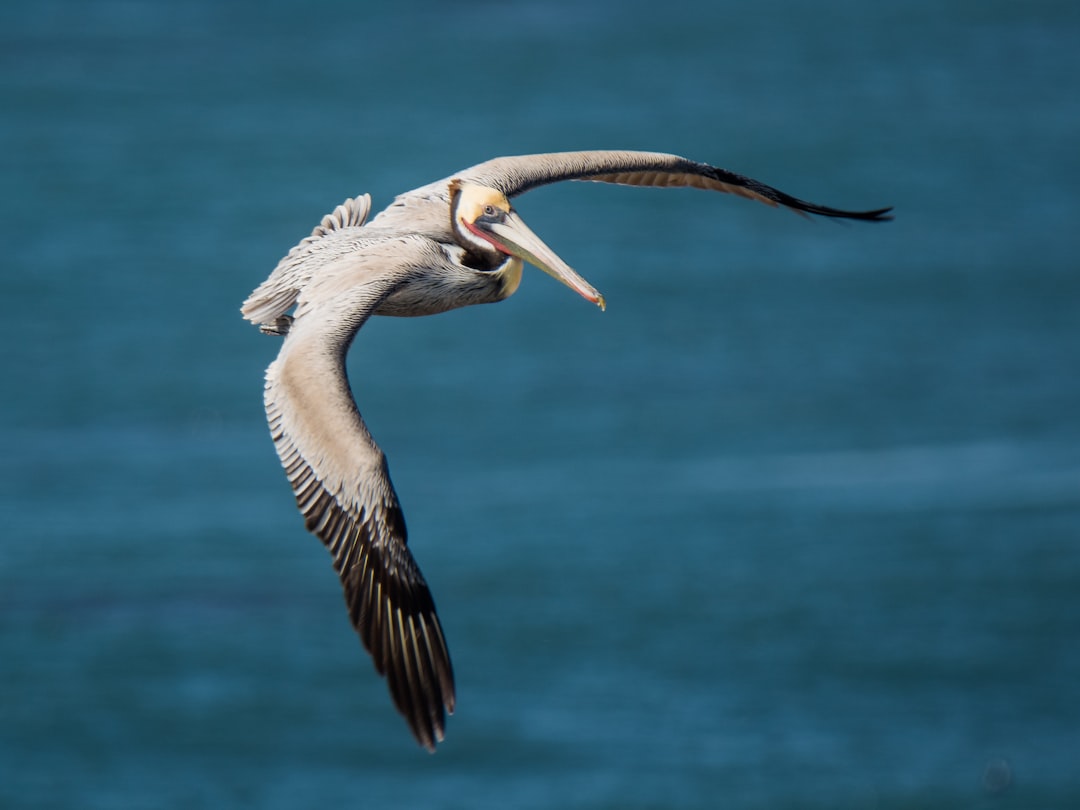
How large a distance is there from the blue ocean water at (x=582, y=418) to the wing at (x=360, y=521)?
31.5 meters

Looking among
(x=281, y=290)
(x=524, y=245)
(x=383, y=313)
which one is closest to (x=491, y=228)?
(x=524, y=245)

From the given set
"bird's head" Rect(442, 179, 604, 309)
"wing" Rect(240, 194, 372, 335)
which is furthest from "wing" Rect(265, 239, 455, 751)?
"bird's head" Rect(442, 179, 604, 309)

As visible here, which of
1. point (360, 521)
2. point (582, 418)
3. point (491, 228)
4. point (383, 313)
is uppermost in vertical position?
point (582, 418)

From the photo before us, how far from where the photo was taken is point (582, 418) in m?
66.2

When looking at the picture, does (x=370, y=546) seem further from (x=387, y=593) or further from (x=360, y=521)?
(x=387, y=593)

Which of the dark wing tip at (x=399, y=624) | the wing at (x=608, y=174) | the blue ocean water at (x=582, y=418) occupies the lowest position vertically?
the dark wing tip at (x=399, y=624)

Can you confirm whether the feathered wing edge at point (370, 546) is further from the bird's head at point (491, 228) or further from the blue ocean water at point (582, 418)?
the blue ocean water at point (582, 418)

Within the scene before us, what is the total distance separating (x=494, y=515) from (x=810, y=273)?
86.6ft

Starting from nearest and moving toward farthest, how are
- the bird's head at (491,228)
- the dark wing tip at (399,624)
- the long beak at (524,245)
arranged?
the dark wing tip at (399,624)
the long beak at (524,245)
the bird's head at (491,228)

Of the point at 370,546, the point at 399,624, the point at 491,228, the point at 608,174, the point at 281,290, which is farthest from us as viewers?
the point at 608,174

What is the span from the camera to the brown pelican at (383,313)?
38.1ft

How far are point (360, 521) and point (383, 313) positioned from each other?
8.43ft

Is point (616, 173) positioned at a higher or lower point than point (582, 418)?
lower

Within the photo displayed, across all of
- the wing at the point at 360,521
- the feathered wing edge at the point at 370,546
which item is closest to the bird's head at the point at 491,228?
the wing at the point at 360,521
